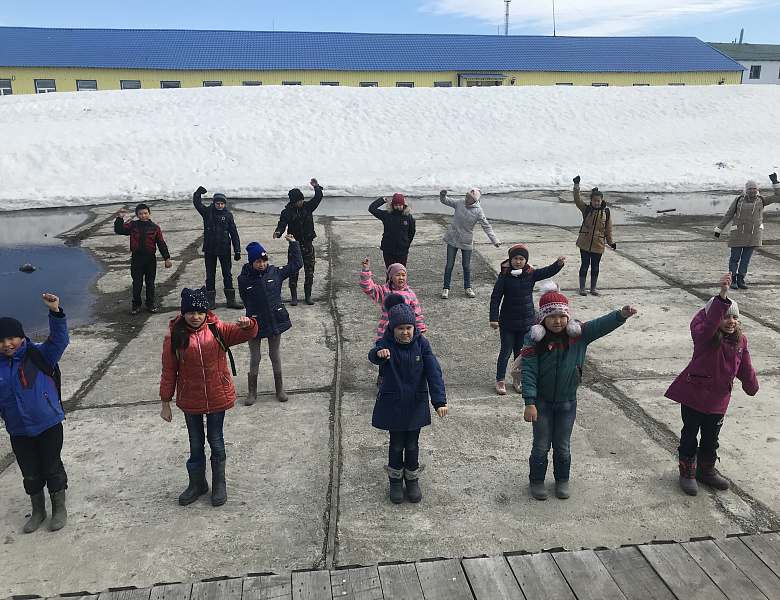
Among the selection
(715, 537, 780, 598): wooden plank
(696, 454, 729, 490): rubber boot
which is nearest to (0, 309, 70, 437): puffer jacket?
(715, 537, 780, 598): wooden plank

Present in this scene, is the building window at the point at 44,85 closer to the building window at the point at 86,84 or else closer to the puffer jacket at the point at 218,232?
the building window at the point at 86,84

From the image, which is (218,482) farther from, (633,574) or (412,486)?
(633,574)

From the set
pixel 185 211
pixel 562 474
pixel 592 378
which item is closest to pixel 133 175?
pixel 185 211

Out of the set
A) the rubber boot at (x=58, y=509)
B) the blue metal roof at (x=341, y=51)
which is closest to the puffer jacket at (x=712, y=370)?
the rubber boot at (x=58, y=509)

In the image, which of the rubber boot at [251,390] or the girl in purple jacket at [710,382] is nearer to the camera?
the girl in purple jacket at [710,382]

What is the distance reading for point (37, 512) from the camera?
4.37 meters

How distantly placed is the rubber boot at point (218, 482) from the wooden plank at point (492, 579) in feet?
6.39

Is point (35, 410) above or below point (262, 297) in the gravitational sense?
below

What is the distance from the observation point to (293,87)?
29.5 m

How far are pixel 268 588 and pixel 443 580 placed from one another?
95 centimetres

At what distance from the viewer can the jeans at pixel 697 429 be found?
4.64 meters

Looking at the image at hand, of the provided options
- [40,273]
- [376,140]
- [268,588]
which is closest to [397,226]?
[268,588]

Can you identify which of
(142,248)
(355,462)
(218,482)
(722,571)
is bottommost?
(355,462)

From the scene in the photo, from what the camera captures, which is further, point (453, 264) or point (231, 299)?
point (453, 264)
